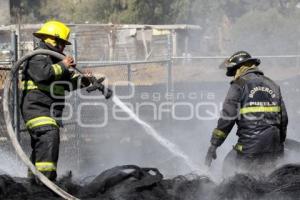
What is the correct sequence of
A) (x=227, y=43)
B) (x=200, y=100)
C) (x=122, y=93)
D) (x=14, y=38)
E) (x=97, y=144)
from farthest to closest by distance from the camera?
(x=227, y=43) → (x=200, y=100) → (x=122, y=93) → (x=97, y=144) → (x=14, y=38)

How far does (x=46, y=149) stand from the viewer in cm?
584

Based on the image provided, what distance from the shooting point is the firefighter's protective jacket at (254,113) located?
6012mm

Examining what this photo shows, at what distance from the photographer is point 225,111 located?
6.07m

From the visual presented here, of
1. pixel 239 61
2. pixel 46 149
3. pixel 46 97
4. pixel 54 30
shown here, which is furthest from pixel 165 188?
pixel 54 30

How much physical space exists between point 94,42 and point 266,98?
24.9m

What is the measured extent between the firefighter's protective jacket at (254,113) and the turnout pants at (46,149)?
1.69 meters

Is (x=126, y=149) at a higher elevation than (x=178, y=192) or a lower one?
lower

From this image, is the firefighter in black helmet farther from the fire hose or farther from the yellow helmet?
the yellow helmet

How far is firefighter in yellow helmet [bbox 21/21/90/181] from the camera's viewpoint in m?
5.82

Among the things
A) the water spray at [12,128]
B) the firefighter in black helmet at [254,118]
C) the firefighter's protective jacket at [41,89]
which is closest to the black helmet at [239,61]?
the firefighter in black helmet at [254,118]

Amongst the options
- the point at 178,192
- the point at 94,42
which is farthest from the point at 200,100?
the point at 94,42

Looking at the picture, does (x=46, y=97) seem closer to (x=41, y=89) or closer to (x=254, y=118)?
(x=41, y=89)

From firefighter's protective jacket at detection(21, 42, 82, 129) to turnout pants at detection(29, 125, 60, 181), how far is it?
66 millimetres

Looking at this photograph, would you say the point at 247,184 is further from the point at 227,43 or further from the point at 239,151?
the point at 227,43
